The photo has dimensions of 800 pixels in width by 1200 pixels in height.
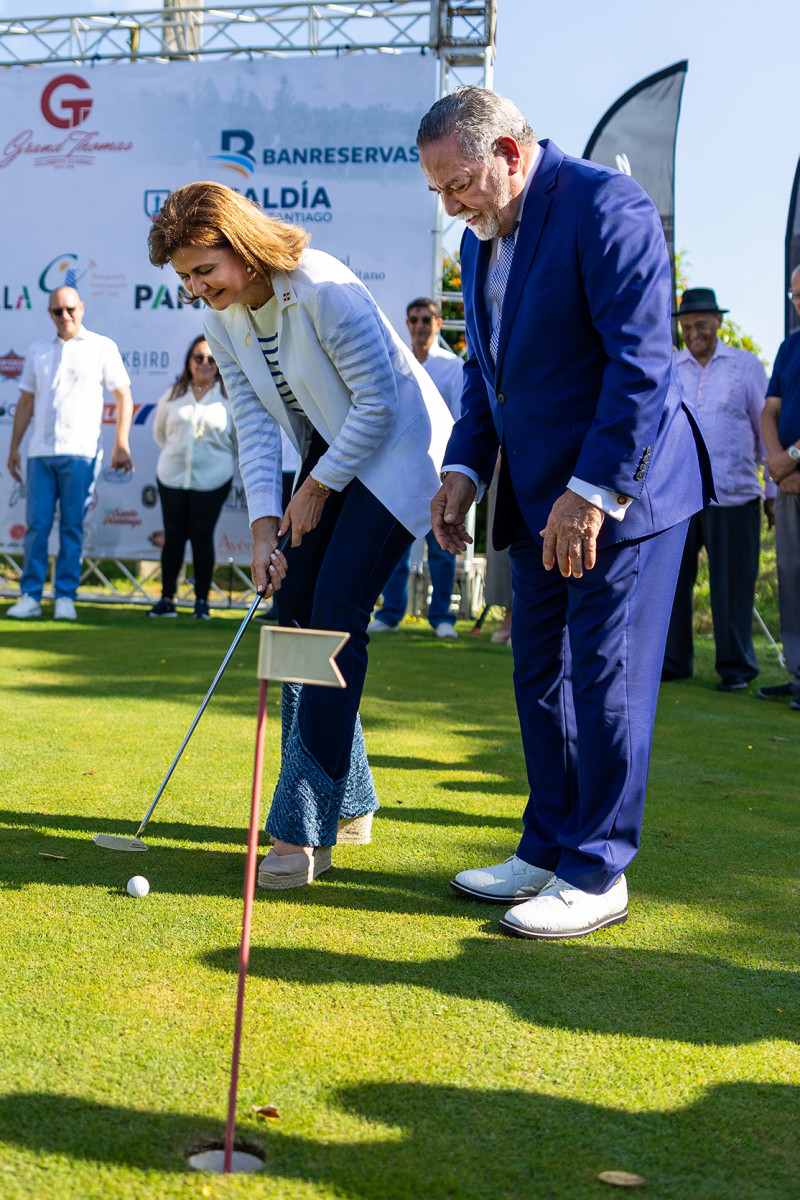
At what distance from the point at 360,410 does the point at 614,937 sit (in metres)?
1.26

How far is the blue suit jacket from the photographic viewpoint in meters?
2.18

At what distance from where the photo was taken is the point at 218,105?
8742 mm

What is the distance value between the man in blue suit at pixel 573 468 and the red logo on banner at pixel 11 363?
7420 millimetres

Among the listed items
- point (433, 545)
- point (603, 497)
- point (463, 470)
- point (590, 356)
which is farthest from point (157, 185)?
point (603, 497)

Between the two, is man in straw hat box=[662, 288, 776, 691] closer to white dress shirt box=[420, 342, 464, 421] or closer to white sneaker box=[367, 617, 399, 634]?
white dress shirt box=[420, 342, 464, 421]

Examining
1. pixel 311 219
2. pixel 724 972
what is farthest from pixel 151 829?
pixel 311 219

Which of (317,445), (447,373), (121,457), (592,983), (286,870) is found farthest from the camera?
(121,457)

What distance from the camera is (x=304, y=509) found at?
8.79 feet

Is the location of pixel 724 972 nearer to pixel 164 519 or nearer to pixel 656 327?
pixel 656 327

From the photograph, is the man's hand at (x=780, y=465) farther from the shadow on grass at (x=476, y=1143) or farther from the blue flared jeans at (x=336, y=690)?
the shadow on grass at (x=476, y=1143)

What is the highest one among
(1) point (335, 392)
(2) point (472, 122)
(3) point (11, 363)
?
(3) point (11, 363)

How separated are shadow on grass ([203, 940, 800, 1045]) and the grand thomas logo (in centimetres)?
822

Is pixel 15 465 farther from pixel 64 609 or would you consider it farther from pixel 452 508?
pixel 452 508

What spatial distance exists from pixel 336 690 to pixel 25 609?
18.8 feet
